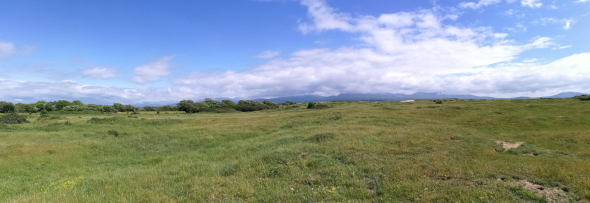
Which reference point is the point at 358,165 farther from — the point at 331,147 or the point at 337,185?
the point at 331,147

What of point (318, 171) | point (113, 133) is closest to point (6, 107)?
point (113, 133)

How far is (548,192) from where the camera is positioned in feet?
26.4

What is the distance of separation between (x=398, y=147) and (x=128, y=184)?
13831 mm

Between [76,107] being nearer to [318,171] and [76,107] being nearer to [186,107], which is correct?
[186,107]

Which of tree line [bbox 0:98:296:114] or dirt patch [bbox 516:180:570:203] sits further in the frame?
tree line [bbox 0:98:296:114]

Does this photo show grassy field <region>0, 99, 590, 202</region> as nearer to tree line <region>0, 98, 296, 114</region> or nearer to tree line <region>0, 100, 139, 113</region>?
tree line <region>0, 98, 296, 114</region>

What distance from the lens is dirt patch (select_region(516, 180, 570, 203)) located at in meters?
7.51

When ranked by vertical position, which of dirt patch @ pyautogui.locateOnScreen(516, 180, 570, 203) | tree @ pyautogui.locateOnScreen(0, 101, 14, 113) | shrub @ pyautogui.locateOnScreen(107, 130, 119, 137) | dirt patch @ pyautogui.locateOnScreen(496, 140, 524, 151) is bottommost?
dirt patch @ pyautogui.locateOnScreen(496, 140, 524, 151)

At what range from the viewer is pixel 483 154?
45.5ft

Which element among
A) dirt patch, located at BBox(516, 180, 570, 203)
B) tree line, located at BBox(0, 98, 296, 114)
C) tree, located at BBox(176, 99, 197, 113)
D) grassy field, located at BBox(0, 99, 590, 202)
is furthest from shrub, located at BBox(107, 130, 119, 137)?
tree, located at BBox(176, 99, 197, 113)

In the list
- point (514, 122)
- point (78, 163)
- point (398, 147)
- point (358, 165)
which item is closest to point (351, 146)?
point (398, 147)

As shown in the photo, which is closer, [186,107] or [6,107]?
[6,107]

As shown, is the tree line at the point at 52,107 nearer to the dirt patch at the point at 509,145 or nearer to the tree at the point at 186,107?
the tree at the point at 186,107

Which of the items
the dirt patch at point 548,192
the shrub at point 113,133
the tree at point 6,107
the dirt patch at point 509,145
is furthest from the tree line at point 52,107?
the dirt patch at point 509,145
